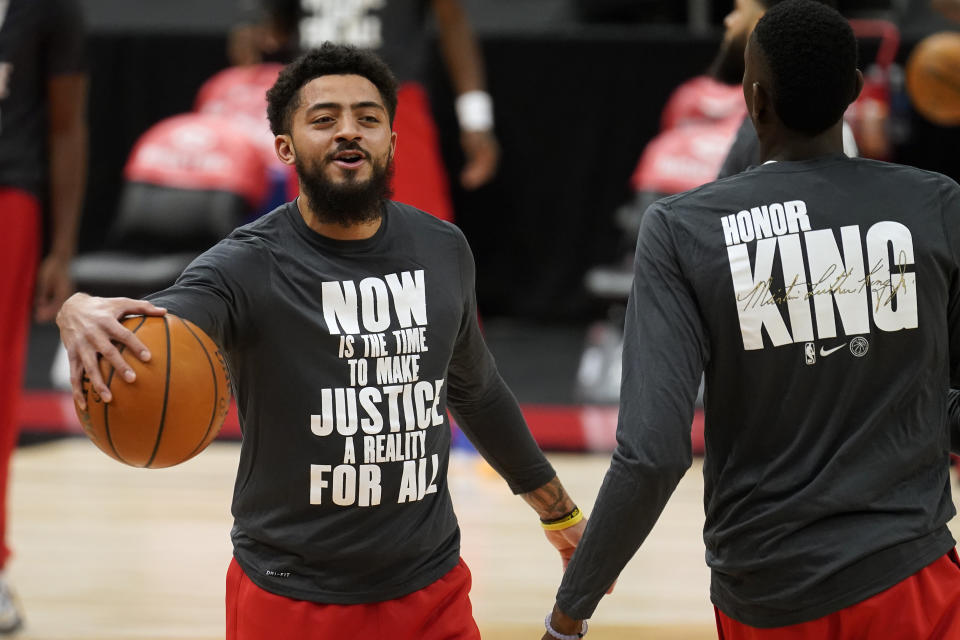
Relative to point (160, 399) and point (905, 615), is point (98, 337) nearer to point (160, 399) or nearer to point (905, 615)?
point (160, 399)

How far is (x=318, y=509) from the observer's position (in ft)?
8.89

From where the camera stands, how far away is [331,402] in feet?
8.77

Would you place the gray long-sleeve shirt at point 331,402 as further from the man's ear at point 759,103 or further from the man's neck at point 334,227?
the man's ear at point 759,103

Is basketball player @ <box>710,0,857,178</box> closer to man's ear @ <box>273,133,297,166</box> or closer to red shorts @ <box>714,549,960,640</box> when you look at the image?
man's ear @ <box>273,133,297,166</box>

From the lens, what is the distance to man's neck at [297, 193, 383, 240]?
2.76m

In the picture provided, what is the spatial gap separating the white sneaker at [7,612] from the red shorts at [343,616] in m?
1.86

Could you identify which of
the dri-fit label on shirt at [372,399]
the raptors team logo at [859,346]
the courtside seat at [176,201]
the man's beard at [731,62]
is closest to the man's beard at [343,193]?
the dri-fit label on shirt at [372,399]

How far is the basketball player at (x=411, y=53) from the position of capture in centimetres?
570

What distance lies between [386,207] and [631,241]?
19.2 ft

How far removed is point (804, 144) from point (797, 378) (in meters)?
0.39

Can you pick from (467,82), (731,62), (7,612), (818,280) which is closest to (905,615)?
(818,280)

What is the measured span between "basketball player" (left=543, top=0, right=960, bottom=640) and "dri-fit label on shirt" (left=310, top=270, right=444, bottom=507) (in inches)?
19.4

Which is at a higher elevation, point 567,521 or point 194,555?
point 567,521

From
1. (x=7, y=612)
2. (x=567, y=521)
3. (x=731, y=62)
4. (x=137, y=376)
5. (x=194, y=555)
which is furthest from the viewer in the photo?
(x=194, y=555)
